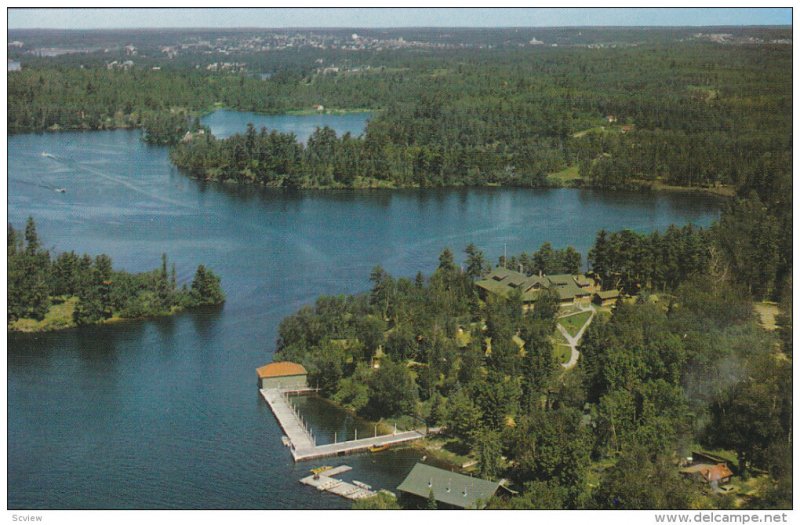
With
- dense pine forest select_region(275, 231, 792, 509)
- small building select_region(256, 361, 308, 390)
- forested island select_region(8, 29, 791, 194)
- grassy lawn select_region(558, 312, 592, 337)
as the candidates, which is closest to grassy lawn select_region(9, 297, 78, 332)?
dense pine forest select_region(275, 231, 792, 509)

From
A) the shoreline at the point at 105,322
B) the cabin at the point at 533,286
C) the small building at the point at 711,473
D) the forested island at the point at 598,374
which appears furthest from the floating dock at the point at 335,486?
the shoreline at the point at 105,322

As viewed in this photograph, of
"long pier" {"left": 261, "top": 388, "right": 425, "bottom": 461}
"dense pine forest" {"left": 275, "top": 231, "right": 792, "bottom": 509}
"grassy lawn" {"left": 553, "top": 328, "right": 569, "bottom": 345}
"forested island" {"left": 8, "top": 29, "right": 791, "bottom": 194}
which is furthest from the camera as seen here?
"forested island" {"left": 8, "top": 29, "right": 791, "bottom": 194}

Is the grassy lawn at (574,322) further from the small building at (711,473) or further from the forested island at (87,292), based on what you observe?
the forested island at (87,292)

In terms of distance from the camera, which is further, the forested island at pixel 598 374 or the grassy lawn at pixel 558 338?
the grassy lawn at pixel 558 338

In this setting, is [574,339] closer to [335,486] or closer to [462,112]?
[335,486]

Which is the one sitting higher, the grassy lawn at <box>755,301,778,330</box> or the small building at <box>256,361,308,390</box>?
the grassy lawn at <box>755,301,778,330</box>

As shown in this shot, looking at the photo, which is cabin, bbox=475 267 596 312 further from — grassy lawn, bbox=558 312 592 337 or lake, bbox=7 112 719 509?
lake, bbox=7 112 719 509
